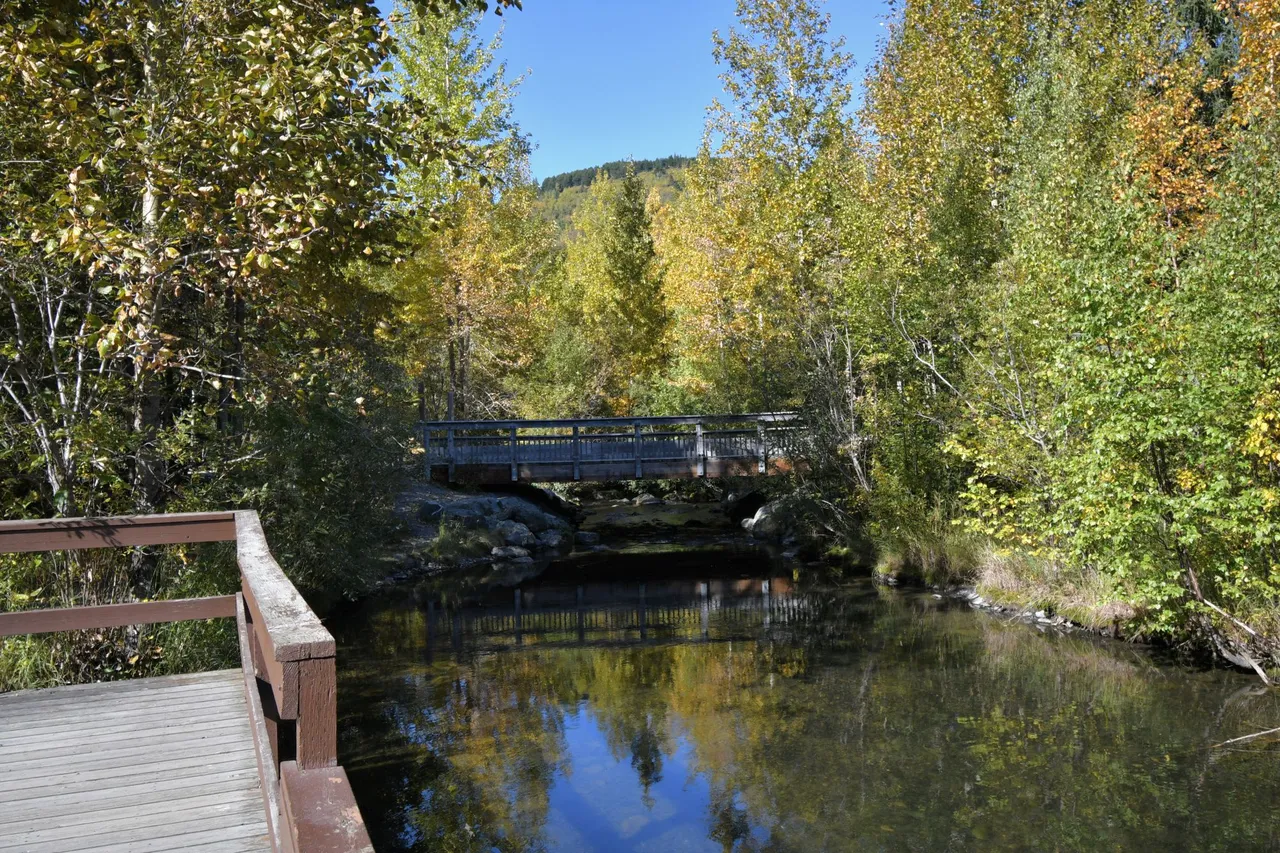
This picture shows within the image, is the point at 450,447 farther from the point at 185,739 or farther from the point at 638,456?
the point at 185,739

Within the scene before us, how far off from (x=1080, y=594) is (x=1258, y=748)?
15.6 feet

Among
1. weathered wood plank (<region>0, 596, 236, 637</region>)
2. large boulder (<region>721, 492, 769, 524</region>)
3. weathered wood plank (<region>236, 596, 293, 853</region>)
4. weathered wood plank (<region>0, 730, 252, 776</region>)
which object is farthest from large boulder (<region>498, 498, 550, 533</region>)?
weathered wood plank (<region>0, 730, 252, 776</region>)

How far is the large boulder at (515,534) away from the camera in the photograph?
2206cm

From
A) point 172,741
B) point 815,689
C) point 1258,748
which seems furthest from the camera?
point 815,689

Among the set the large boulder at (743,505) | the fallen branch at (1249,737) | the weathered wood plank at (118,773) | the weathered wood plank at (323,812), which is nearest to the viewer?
the weathered wood plank at (323,812)

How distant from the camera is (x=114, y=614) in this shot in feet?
18.0

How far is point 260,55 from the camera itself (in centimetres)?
632

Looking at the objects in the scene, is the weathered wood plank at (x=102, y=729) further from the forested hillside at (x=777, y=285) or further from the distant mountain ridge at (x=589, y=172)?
the distant mountain ridge at (x=589, y=172)

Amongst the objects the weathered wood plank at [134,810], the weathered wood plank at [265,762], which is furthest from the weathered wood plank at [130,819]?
the weathered wood plank at [265,762]

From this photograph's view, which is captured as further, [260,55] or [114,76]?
[114,76]

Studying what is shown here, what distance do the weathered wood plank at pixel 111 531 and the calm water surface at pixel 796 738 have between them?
2.82 m

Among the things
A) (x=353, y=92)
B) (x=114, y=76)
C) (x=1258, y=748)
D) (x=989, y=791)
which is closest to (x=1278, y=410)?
(x=1258, y=748)

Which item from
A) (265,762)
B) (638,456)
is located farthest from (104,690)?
(638,456)

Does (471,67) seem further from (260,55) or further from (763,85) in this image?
(260,55)
